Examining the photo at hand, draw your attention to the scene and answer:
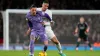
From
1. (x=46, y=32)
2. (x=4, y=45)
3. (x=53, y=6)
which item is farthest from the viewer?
(x=53, y=6)

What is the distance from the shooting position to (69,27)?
30.6 meters

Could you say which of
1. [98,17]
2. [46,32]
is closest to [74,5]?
[98,17]

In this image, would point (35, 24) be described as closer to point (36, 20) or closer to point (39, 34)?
point (36, 20)

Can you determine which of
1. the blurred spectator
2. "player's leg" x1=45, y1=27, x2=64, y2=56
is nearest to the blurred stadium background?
the blurred spectator

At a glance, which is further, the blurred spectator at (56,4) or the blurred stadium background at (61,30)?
the blurred spectator at (56,4)

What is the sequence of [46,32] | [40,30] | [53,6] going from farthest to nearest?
1. [53,6]
2. [46,32]
3. [40,30]

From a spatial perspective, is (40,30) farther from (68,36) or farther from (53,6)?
(53,6)

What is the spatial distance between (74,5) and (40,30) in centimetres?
1910

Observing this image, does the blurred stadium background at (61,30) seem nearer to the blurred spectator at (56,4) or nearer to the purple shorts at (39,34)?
the blurred spectator at (56,4)

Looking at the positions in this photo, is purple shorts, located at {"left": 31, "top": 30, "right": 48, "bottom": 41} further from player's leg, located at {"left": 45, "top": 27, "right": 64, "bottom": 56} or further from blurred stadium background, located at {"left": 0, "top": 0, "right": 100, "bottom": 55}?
blurred stadium background, located at {"left": 0, "top": 0, "right": 100, "bottom": 55}

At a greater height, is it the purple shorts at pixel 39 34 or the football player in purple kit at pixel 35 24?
the football player in purple kit at pixel 35 24

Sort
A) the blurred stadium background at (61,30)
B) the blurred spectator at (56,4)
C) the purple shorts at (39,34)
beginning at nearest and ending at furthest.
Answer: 1. the purple shorts at (39,34)
2. the blurred stadium background at (61,30)
3. the blurred spectator at (56,4)

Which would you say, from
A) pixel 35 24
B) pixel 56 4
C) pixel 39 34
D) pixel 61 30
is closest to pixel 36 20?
pixel 35 24

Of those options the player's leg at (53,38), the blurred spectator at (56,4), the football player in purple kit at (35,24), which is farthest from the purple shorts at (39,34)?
the blurred spectator at (56,4)
